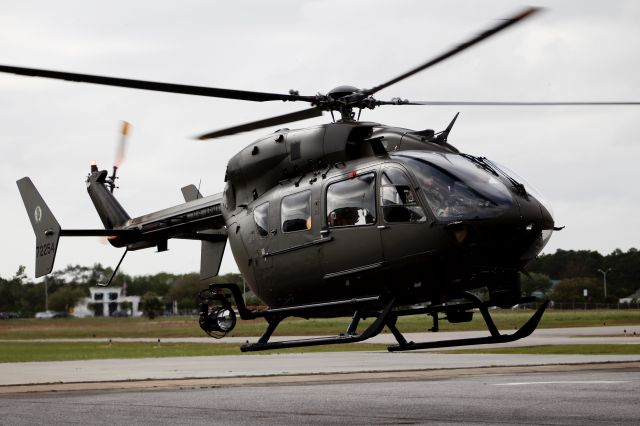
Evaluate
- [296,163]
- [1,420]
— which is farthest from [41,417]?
[296,163]

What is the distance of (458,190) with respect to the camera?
14219mm

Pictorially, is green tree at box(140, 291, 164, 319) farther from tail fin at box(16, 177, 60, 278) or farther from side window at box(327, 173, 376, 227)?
side window at box(327, 173, 376, 227)

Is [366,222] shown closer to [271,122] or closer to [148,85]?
[271,122]

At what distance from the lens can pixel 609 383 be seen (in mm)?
20828

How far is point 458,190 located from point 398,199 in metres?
0.96

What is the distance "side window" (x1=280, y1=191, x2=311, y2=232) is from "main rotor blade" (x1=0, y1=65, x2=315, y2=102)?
1.74m

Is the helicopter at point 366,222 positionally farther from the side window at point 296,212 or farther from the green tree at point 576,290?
the green tree at point 576,290

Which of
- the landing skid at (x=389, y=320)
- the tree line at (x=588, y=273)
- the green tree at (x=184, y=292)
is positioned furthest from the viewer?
the green tree at (x=184, y=292)

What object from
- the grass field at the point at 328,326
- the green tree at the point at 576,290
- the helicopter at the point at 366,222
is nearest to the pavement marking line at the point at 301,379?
the helicopter at the point at 366,222

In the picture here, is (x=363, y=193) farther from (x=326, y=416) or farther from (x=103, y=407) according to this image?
(x=103, y=407)

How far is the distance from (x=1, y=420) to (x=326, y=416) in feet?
18.2

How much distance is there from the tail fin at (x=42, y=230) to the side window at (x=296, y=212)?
7.62 meters

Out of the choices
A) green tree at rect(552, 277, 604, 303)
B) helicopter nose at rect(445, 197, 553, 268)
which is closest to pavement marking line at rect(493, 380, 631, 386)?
helicopter nose at rect(445, 197, 553, 268)

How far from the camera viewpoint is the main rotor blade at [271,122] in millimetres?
17203
